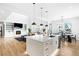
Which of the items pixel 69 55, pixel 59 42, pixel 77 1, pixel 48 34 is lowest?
pixel 69 55

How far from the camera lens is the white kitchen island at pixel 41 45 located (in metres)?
2.59

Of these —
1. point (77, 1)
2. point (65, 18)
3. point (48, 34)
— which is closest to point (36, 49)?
point (48, 34)

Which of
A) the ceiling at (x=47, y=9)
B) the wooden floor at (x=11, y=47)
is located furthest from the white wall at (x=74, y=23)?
the wooden floor at (x=11, y=47)

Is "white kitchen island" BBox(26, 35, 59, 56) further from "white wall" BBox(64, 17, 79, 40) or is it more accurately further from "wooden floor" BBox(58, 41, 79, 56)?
"white wall" BBox(64, 17, 79, 40)

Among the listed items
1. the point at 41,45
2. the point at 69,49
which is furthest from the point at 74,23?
the point at 41,45

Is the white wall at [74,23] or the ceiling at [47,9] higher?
the ceiling at [47,9]

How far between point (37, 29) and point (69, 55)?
0.88 meters

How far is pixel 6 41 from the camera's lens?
2514mm

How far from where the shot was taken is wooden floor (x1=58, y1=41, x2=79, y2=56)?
2.54 m

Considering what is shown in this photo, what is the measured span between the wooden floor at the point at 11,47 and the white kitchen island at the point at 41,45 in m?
0.13

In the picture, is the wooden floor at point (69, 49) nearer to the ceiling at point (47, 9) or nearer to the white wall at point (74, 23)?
the white wall at point (74, 23)

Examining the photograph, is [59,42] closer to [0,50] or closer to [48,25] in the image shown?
[48,25]

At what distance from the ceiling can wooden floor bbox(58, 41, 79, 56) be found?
592mm

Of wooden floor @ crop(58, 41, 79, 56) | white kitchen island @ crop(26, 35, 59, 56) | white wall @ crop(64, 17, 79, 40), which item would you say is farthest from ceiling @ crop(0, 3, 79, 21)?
wooden floor @ crop(58, 41, 79, 56)
